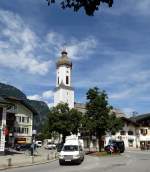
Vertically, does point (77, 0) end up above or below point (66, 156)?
above

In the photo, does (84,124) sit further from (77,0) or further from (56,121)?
(77,0)

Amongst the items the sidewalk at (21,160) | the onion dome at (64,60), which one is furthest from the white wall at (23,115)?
the onion dome at (64,60)

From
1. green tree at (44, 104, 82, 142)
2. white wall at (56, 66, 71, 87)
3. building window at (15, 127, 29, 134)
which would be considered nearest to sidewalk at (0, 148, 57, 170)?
green tree at (44, 104, 82, 142)

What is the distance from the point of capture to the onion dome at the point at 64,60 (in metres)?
140

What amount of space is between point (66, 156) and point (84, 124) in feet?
85.9

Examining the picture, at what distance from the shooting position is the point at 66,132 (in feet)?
243

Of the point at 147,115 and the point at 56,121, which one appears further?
the point at 147,115

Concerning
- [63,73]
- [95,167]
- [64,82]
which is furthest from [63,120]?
[63,73]

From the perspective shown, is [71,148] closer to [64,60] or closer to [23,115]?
[23,115]

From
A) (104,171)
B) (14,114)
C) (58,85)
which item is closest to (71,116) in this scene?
(14,114)

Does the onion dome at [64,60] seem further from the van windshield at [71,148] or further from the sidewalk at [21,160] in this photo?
the van windshield at [71,148]

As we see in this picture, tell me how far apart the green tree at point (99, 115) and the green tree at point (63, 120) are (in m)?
14.8

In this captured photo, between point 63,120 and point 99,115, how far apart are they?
56.1ft

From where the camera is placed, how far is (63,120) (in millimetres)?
74125
